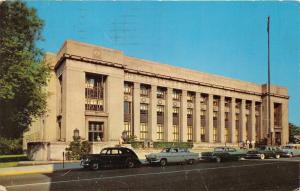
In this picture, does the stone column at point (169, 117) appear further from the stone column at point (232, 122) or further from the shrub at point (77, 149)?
the shrub at point (77, 149)

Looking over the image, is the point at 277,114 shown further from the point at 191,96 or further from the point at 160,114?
the point at 160,114

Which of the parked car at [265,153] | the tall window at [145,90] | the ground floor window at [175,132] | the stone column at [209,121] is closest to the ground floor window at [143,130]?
the tall window at [145,90]

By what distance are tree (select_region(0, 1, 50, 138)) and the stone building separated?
4.94 m

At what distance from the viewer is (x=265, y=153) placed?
1459 inches

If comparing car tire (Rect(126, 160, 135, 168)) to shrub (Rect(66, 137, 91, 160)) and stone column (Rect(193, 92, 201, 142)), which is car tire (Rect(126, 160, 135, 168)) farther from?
stone column (Rect(193, 92, 201, 142))

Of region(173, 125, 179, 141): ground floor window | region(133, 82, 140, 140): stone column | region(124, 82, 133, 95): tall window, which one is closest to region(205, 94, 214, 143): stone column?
region(173, 125, 179, 141): ground floor window

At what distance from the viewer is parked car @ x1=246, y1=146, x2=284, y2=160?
36347 mm

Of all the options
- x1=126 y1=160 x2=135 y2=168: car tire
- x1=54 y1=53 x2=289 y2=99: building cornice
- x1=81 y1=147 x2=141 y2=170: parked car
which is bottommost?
x1=126 y1=160 x2=135 y2=168: car tire

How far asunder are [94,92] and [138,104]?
304 inches

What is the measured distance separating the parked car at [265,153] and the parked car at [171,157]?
32.0ft

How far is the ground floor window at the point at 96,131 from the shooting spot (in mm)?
42300

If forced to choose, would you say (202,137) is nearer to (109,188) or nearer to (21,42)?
(21,42)

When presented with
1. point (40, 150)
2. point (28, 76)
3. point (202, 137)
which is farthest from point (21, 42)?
point (202, 137)

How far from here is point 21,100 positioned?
30516 millimetres
